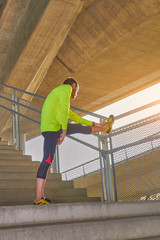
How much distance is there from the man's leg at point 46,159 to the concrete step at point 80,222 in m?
0.64

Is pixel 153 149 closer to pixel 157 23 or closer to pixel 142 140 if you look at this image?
pixel 142 140

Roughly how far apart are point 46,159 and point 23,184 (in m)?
0.94

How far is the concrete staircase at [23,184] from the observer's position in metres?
3.83

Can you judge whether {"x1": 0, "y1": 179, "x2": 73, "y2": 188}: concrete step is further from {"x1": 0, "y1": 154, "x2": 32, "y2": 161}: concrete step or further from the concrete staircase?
{"x1": 0, "y1": 154, "x2": 32, "y2": 161}: concrete step

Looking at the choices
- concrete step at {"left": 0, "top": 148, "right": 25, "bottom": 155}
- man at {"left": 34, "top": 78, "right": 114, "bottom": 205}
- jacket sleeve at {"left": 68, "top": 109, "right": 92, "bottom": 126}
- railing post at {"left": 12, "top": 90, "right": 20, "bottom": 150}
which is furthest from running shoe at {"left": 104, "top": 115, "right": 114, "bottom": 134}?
railing post at {"left": 12, "top": 90, "right": 20, "bottom": 150}

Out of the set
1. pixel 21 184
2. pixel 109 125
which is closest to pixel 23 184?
pixel 21 184

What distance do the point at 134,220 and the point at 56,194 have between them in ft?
5.40

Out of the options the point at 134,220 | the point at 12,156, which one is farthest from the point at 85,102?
the point at 134,220

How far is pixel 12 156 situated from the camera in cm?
503

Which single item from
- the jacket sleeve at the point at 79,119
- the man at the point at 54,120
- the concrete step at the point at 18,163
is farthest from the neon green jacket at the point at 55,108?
the concrete step at the point at 18,163

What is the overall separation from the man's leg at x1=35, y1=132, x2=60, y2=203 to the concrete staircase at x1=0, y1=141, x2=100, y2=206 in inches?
17.9

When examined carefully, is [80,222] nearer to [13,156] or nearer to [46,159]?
[46,159]

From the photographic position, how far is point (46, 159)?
11.4ft

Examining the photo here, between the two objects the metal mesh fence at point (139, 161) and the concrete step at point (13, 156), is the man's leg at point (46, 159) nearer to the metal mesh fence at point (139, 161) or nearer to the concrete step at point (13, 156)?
the metal mesh fence at point (139, 161)
